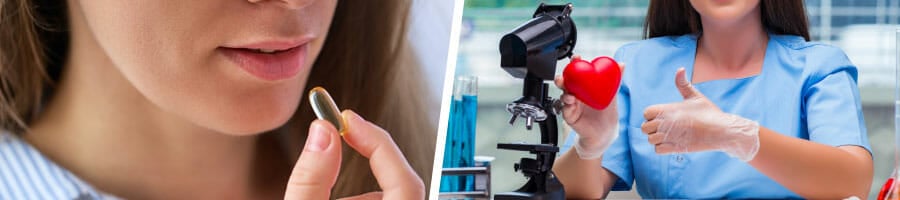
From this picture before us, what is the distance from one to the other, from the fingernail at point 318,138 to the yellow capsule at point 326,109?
0.02 m

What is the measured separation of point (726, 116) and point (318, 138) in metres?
0.95

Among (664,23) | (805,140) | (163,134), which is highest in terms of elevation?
(163,134)

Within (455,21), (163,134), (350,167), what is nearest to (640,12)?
(455,21)

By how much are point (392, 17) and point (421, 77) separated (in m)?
0.09

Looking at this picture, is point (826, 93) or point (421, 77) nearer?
point (421, 77)

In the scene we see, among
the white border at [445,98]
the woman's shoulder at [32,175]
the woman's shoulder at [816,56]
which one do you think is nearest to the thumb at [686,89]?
the woman's shoulder at [816,56]

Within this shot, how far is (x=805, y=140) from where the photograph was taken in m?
A: 1.59

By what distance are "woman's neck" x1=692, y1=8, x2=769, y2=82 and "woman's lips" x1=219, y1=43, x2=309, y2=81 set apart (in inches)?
40.5

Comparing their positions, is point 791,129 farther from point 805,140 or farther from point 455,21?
point 455,21

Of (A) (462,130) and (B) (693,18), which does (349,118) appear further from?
(B) (693,18)

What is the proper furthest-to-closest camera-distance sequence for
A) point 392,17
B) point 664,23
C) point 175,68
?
point 664,23, point 392,17, point 175,68

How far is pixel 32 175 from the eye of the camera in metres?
0.87

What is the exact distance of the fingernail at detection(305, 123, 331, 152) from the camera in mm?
854

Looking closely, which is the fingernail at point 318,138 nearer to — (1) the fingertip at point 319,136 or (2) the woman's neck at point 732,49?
(1) the fingertip at point 319,136
